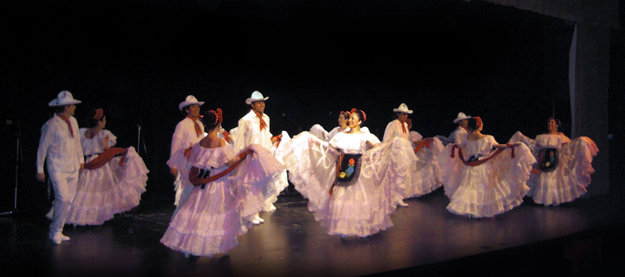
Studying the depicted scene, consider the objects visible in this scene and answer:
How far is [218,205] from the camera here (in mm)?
4492

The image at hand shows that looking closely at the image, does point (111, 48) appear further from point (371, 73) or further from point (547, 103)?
point (547, 103)

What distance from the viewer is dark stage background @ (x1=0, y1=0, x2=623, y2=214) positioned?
712cm

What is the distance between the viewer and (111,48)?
7461 mm

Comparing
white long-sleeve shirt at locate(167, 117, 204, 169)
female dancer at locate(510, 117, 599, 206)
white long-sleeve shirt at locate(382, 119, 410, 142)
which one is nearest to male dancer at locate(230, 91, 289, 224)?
white long-sleeve shirt at locate(167, 117, 204, 169)

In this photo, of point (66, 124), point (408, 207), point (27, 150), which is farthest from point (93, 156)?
point (408, 207)

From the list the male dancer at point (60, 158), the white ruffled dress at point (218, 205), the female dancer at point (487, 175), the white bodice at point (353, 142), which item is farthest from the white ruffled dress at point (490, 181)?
the male dancer at point (60, 158)

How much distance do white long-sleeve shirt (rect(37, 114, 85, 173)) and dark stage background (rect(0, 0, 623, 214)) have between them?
2054 mm

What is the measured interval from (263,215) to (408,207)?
254 cm

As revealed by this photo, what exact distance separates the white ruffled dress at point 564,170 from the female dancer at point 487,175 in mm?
1415

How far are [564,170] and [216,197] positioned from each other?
6726 millimetres

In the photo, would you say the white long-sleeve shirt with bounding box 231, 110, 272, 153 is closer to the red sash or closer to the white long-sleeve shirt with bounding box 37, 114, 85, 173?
the white long-sleeve shirt with bounding box 37, 114, 85, 173

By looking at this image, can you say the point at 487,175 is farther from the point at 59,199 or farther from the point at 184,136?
the point at 59,199

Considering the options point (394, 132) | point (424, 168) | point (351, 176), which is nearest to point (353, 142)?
point (351, 176)

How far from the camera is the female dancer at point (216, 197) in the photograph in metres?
4.41
